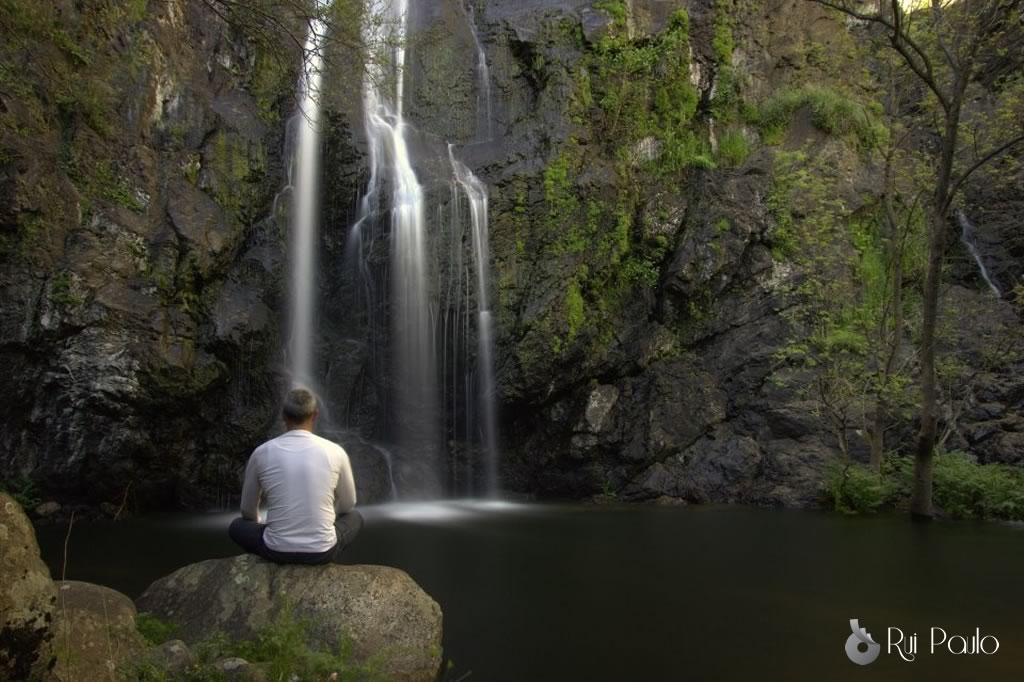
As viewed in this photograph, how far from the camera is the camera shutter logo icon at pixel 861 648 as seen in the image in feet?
13.7

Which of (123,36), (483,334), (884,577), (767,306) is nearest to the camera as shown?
(884,577)

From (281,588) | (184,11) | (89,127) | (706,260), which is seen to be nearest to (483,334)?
(706,260)

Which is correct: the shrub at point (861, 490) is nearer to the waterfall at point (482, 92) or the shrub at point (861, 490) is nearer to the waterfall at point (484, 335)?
the waterfall at point (484, 335)

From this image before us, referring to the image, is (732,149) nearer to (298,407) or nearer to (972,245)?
(972,245)

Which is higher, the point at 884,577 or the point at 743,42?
the point at 743,42

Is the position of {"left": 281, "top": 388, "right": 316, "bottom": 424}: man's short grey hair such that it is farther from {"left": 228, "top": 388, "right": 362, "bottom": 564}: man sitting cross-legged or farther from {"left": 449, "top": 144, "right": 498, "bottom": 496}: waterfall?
{"left": 449, "top": 144, "right": 498, "bottom": 496}: waterfall

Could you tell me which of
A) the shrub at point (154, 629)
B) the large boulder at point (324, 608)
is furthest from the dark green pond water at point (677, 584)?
the shrub at point (154, 629)

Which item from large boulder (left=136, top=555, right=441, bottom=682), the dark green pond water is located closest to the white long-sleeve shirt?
large boulder (left=136, top=555, right=441, bottom=682)

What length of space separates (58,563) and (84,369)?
490 cm

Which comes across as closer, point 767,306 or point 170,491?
point 170,491

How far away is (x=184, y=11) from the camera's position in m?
15.4

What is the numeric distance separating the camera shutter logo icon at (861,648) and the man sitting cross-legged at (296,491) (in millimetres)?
A: 3158

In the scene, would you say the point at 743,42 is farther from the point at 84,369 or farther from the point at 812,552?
the point at 84,369

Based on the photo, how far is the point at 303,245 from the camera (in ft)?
50.2
